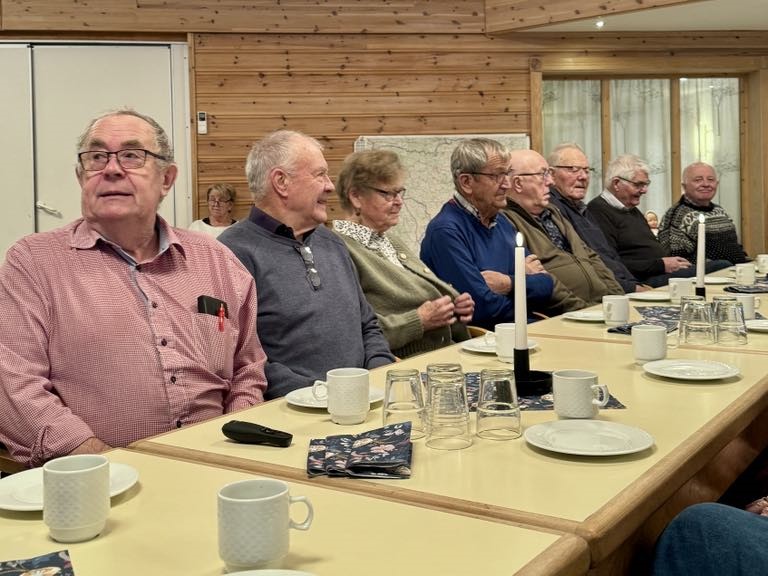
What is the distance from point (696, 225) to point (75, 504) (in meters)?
5.82

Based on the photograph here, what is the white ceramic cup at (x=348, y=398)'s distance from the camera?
1.55m

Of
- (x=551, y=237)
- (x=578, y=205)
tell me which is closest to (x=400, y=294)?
(x=551, y=237)

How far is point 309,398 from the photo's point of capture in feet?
5.71

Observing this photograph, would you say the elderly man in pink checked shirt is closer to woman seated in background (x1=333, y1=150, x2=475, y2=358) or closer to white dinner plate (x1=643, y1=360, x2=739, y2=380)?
woman seated in background (x1=333, y1=150, x2=475, y2=358)

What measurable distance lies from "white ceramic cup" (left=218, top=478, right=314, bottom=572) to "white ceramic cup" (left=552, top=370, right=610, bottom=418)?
72cm

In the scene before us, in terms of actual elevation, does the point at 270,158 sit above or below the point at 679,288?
above

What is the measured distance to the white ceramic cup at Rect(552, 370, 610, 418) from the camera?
1495mm

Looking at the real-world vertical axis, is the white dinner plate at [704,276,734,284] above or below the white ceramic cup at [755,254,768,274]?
below

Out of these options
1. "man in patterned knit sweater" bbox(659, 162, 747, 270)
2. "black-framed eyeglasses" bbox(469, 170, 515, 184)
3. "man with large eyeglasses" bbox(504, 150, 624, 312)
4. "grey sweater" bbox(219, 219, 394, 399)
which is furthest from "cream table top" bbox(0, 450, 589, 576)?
"man in patterned knit sweater" bbox(659, 162, 747, 270)

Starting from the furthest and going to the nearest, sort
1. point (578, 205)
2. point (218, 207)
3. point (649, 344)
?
point (218, 207), point (578, 205), point (649, 344)

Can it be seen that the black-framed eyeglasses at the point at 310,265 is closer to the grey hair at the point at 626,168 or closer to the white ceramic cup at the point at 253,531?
the white ceramic cup at the point at 253,531

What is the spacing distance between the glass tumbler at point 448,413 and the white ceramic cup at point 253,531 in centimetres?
51

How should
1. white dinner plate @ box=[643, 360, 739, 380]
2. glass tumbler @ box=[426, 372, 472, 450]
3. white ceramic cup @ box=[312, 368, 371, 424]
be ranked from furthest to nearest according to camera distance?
white dinner plate @ box=[643, 360, 739, 380], white ceramic cup @ box=[312, 368, 371, 424], glass tumbler @ box=[426, 372, 472, 450]

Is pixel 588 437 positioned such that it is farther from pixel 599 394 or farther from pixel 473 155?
pixel 473 155
